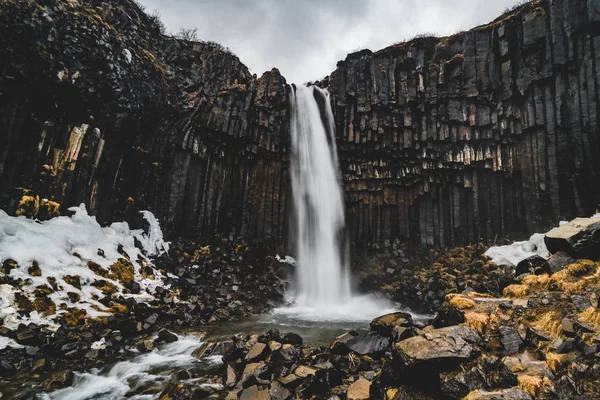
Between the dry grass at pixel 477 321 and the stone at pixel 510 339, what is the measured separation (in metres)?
0.29

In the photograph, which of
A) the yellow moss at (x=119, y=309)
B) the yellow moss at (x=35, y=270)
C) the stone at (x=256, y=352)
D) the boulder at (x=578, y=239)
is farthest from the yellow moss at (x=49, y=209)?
the boulder at (x=578, y=239)

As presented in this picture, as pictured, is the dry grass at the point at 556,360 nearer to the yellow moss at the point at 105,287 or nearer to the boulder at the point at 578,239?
the boulder at the point at 578,239

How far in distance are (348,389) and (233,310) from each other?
1128 centimetres

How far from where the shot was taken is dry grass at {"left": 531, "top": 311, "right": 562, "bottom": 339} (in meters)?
5.61

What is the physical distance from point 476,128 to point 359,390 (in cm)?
2251

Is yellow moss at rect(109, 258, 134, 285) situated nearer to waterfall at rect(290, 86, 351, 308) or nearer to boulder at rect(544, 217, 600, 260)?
waterfall at rect(290, 86, 351, 308)

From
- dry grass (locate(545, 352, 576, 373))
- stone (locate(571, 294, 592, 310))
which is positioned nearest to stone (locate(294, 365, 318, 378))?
dry grass (locate(545, 352, 576, 373))

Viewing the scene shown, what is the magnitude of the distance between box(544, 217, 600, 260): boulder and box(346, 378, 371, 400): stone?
6.36 metres

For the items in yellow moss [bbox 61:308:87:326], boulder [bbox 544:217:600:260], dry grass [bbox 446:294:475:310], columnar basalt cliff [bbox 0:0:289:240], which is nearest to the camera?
dry grass [bbox 446:294:475:310]

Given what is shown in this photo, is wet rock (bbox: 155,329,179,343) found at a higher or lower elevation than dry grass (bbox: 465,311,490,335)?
lower

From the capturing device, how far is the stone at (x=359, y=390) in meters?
6.20

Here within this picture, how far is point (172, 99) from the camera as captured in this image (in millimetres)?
23281

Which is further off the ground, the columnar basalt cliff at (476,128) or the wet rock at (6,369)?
the columnar basalt cliff at (476,128)

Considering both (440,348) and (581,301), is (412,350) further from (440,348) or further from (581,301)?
(581,301)
